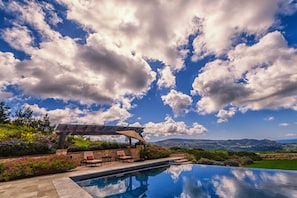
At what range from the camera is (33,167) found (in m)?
9.84

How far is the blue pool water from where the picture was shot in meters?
7.57

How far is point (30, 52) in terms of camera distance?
46.8 ft

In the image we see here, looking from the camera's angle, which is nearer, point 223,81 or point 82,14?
point 82,14

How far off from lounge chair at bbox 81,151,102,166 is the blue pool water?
2.67 m

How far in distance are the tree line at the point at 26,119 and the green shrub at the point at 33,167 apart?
64.2 ft

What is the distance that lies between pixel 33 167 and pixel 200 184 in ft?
27.5

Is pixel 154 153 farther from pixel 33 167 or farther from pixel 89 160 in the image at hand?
pixel 33 167

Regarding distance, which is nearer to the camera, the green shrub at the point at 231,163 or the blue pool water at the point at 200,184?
the blue pool water at the point at 200,184

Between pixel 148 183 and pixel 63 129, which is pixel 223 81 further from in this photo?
pixel 63 129

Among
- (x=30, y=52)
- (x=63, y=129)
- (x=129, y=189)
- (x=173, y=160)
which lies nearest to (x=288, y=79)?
(x=173, y=160)

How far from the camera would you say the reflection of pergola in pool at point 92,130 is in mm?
13633

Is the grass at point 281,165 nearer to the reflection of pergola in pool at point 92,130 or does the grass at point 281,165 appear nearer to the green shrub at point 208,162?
the green shrub at point 208,162

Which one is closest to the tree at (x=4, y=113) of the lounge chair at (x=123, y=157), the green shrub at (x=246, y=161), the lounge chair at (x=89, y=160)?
the lounge chair at (x=89, y=160)

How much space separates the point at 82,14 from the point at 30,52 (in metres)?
5.95
